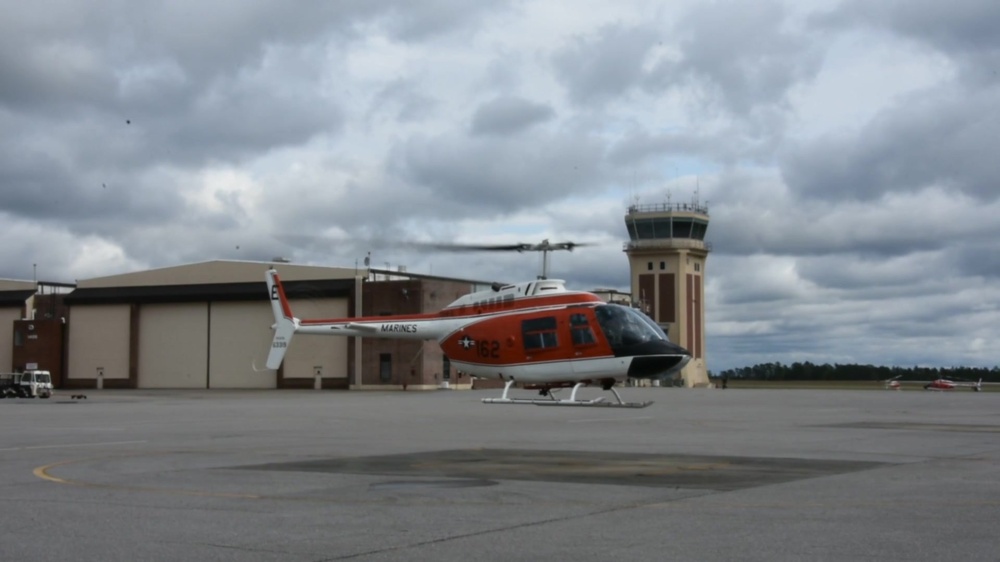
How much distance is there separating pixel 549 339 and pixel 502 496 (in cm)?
2367

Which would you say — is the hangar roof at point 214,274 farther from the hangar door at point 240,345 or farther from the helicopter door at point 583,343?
the helicopter door at point 583,343

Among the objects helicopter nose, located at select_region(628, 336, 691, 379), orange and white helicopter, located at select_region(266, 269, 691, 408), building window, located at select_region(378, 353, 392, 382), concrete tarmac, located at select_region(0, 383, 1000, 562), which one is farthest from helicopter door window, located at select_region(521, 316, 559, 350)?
building window, located at select_region(378, 353, 392, 382)

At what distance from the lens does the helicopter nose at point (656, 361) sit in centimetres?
3447

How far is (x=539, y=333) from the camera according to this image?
36094 millimetres

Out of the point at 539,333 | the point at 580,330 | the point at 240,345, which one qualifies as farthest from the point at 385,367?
the point at 580,330

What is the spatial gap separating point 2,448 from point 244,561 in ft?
44.8

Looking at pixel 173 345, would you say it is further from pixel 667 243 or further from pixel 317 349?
pixel 667 243

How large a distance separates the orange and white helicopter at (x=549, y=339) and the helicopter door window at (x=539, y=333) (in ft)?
0.11

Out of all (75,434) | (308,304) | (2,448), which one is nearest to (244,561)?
(2,448)

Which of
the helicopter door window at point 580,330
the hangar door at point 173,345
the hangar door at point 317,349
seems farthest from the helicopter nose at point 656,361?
the hangar door at point 173,345

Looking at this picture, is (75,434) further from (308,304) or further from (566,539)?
(308,304)

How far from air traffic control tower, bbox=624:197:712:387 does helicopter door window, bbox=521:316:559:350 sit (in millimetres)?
92008

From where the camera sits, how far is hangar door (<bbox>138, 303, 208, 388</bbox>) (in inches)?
3565

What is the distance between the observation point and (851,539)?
934cm
